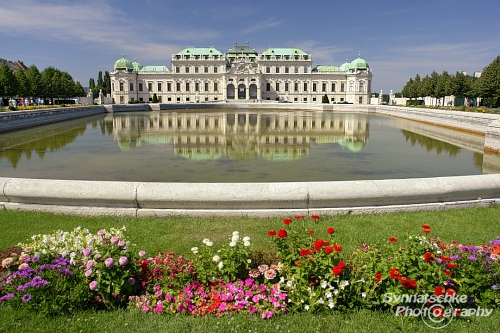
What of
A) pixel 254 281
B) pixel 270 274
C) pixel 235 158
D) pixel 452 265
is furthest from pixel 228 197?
pixel 235 158

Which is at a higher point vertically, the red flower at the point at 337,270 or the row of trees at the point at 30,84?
the row of trees at the point at 30,84

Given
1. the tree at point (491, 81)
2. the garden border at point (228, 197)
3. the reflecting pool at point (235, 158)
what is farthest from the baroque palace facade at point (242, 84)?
the garden border at point (228, 197)

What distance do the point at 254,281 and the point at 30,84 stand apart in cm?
6534

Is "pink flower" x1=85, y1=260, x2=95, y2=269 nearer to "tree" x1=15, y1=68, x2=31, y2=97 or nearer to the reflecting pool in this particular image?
the reflecting pool

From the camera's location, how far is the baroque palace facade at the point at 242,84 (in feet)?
333

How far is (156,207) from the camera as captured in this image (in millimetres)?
7227

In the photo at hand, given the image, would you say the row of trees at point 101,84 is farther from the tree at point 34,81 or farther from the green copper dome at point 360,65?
the green copper dome at point 360,65

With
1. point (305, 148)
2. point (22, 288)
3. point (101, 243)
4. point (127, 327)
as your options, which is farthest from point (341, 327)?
point (305, 148)

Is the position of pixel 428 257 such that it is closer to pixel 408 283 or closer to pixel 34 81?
pixel 408 283

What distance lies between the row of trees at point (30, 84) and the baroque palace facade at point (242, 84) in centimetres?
2976

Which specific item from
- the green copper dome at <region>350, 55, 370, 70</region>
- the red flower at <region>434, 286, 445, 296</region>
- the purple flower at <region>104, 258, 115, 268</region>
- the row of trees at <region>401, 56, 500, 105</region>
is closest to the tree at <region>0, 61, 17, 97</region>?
the purple flower at <region>104, 258, 115, 268</region>

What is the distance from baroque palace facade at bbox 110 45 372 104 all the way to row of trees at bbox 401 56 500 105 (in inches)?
624

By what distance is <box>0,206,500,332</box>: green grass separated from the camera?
4.04 meters

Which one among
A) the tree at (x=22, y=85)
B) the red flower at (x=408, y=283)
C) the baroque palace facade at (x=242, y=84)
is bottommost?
the red flower at (x=408, y=283)
